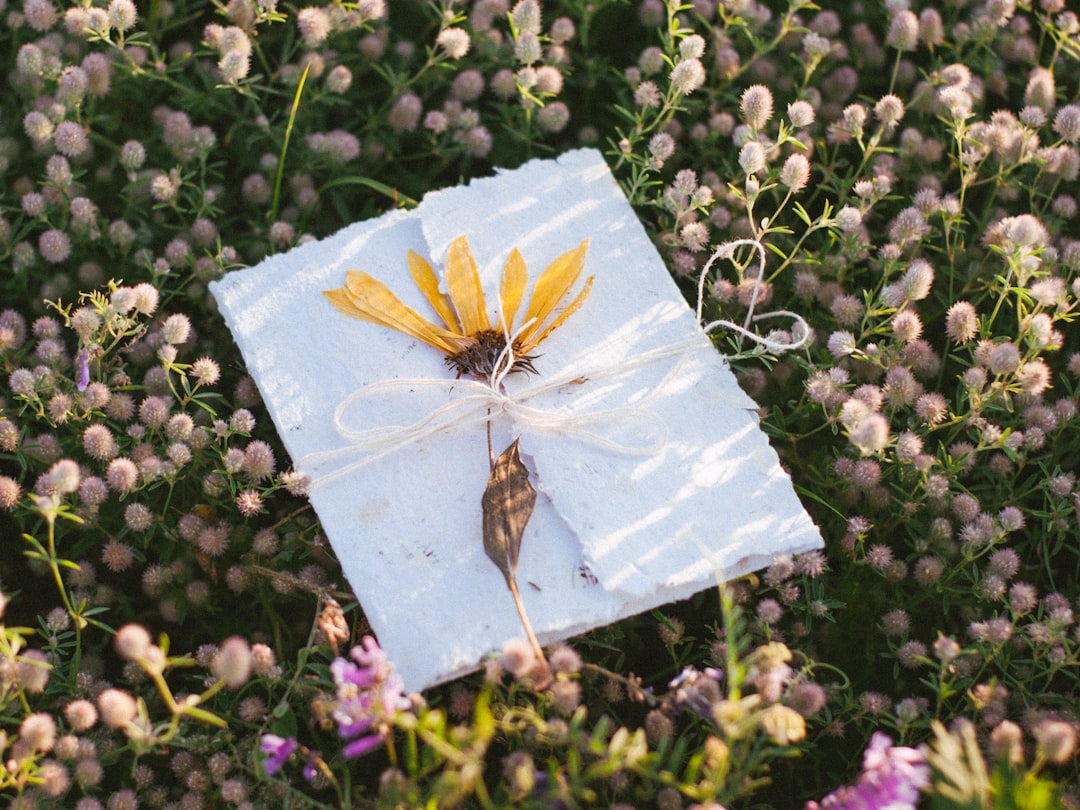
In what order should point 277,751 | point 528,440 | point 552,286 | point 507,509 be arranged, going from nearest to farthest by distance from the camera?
point 277,751 < point 507,509 < point 528,440 < point 552,286

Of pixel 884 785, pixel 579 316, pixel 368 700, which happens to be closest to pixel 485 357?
pixel 579 316

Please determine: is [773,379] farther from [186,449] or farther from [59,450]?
[59,450]

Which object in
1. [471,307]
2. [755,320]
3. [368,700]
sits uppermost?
[471,307]

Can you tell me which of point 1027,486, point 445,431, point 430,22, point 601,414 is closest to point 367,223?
point 445,431

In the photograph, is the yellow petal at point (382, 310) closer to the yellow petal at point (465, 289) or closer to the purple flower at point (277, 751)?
the yellow petal at point (465, 289)

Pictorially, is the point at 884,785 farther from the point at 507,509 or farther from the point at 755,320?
the point at 755,320

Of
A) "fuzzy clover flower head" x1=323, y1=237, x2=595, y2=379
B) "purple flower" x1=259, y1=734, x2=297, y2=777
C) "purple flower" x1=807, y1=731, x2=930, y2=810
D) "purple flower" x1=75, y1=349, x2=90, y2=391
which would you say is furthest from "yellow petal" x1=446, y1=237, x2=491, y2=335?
"purple flower" x1=807, y1=731, x2=930, y2=810

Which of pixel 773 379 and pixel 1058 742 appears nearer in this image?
pixel 1058 742
